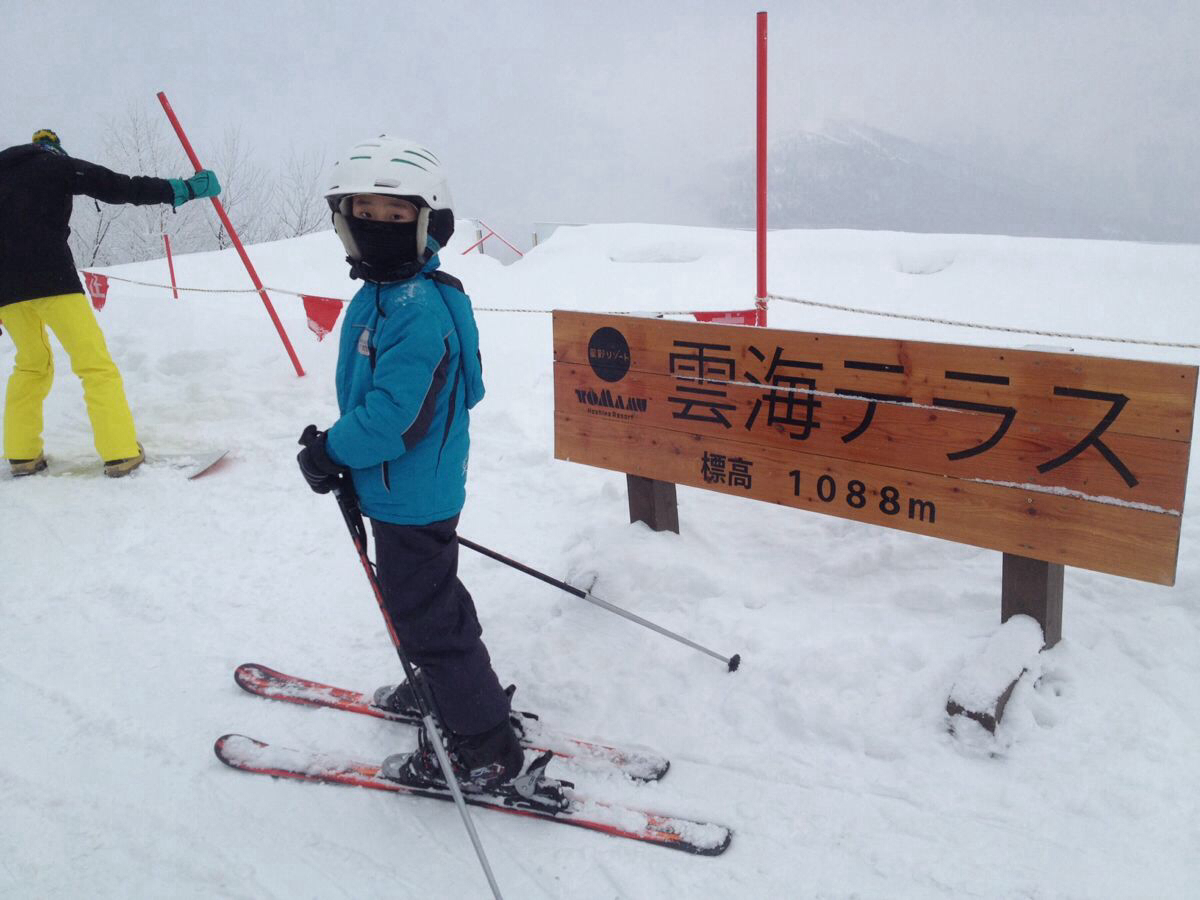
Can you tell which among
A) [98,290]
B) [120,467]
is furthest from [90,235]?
[120,467]

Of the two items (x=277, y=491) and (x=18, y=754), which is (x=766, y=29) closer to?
(x=277, y=491)

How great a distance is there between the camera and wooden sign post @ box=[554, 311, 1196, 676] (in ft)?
8.26

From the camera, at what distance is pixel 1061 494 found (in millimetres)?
2670

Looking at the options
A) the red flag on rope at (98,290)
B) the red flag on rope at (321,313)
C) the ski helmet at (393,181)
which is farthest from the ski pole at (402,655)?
the red flag on rope at (98,290)

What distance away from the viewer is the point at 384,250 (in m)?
2.32

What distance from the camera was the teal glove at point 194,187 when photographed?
17.6ft

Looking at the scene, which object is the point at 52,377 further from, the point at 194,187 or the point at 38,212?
the point at 194,187

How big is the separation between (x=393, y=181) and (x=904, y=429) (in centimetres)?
207

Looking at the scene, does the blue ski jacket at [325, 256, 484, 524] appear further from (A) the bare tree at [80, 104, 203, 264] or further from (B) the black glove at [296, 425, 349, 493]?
(A) the bare tree at [80, 104, 203, 264]

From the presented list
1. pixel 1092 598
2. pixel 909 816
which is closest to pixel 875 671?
pixel 909 816

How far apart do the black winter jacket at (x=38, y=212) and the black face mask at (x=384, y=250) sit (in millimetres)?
3899

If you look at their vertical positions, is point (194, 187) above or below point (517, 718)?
above

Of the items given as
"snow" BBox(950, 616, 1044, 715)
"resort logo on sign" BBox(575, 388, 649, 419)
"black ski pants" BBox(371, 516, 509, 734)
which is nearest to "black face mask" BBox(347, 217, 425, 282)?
"black ski pants" BBox(371, 516, 509, 734)

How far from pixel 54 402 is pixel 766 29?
6596 millimetres
